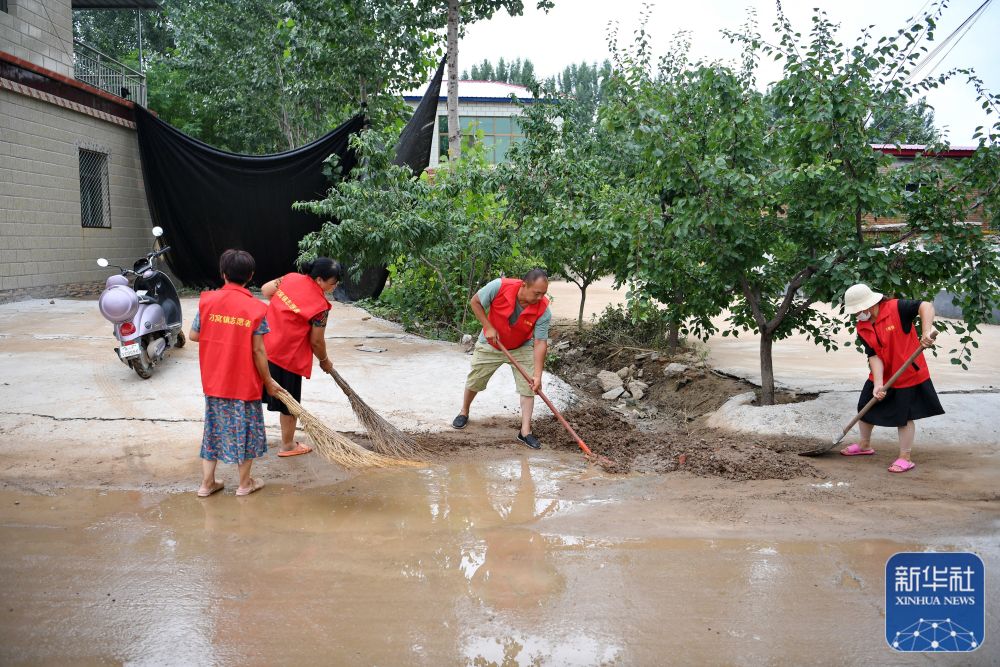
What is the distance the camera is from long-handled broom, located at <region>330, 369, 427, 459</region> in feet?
17.5

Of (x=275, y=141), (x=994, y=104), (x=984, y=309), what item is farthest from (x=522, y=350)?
(x=275, y=141)

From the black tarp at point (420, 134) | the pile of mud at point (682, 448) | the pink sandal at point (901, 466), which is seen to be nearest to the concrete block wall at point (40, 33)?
the black tarp at point (420, 134)

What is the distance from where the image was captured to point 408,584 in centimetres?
352

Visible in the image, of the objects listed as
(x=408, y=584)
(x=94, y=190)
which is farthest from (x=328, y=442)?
(x=94, y=190)

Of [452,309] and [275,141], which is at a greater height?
[275,141]

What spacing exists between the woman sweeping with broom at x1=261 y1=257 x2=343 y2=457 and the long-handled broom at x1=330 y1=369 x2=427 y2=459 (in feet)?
0.85

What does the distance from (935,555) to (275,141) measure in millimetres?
18788

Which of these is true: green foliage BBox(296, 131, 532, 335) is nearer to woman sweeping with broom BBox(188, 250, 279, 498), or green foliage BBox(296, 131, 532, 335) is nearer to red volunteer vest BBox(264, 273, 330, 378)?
red volunteer vest BBox(264, 273, 330, 378)

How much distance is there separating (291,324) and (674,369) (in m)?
4.82

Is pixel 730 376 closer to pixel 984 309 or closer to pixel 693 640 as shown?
pixel 984 309

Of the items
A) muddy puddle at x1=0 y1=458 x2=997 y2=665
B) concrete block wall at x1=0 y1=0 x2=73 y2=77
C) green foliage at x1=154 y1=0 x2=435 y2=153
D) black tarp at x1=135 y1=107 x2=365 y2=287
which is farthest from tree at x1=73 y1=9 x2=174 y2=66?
muddy puddle at x1=0 y1=458 x2=997 y2=665

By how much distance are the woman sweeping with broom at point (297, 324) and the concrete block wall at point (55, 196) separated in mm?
7038

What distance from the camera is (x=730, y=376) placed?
819cm

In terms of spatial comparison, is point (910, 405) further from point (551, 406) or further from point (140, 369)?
point (140, 369)
